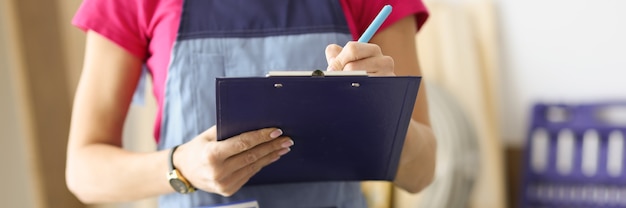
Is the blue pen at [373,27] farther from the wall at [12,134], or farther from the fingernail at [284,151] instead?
the wall at [12,134]

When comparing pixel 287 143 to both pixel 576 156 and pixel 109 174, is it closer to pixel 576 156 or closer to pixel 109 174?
pixel 109 174

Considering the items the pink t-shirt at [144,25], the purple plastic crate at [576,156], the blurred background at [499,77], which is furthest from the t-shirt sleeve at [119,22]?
the purple plastic crate at [576,156]

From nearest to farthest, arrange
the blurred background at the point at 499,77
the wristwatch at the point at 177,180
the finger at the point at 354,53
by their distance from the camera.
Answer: the finger at the point at 354,53 < the wristwatch at the point at 177,180 < the blurred background at the point at 499,77

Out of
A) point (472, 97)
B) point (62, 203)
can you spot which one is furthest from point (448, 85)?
point (62, 203)

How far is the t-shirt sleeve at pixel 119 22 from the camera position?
0.48 metres

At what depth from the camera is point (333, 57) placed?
13.9 inches

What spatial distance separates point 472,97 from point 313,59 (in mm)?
997

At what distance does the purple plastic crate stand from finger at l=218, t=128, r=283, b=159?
105 cm

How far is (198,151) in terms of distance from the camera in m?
0.41

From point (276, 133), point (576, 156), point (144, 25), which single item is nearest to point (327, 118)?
point (276, 133)

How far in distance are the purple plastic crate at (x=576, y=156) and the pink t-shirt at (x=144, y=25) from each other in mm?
945

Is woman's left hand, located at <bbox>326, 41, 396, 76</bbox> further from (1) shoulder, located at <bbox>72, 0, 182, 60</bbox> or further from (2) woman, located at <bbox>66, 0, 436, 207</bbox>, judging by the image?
(1) shoulder, located at <bbox>72, 0, 182, 60</bbox>

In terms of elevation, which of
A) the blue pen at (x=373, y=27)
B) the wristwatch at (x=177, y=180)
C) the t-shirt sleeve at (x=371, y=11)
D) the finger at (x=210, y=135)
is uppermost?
the t-shirt sleeve at (x=371, y=11)

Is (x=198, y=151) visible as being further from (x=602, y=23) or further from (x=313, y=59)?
(x=602, y=23)
